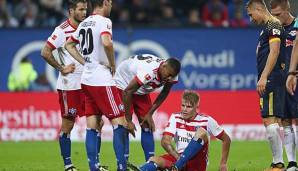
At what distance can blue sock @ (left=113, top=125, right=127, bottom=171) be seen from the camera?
39.2 ft

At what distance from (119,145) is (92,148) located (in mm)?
362

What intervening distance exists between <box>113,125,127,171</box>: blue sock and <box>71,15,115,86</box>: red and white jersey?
0.63 metres

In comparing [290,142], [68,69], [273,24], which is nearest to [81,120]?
[68,69]

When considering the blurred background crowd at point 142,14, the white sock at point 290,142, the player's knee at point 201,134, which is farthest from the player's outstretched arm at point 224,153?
the blurred background crowd at point 142,14

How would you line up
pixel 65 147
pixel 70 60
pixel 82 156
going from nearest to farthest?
pixel 65 147, pixel 70 60, pixel 82 156

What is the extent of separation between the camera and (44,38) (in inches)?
950

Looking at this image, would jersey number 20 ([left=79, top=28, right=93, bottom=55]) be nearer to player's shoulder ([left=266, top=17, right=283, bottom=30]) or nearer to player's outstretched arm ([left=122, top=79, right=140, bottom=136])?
player's outstretched arm ([left=122, top=79, right=140, bottom=136])

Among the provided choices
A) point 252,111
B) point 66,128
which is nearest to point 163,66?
point 66,128

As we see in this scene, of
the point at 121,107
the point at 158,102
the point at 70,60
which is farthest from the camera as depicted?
the point at 70,60

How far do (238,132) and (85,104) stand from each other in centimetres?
920

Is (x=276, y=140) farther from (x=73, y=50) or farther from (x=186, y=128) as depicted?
(x=73, y=50)

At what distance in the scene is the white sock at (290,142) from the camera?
1231 centimetres

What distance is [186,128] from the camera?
38.8 ft

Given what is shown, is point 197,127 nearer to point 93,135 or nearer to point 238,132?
point 93,135
